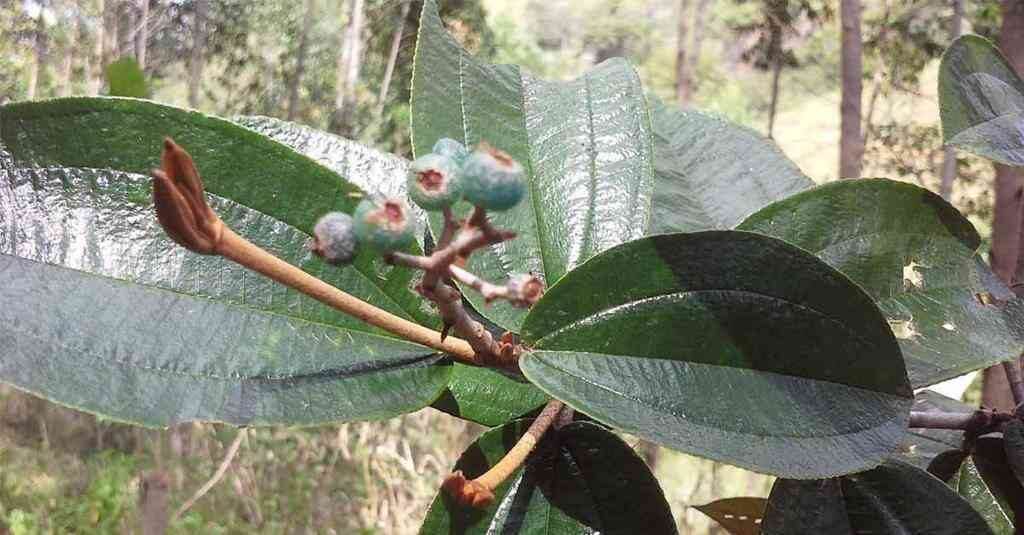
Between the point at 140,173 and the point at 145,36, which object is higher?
the point at 145,36

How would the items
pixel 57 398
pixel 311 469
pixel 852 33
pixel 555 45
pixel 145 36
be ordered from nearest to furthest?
pixel 57 398, pixel 852 33, pixel 145 36, pixel 311 469, pixel 555 45

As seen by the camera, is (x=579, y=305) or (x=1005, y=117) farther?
(x=1005, y=117)

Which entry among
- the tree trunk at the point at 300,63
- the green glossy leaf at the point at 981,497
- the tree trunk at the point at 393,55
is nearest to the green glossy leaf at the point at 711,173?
the green glossy leaf at the point at 981,497

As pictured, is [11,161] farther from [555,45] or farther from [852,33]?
[555,45]

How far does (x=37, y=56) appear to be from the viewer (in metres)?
3.04

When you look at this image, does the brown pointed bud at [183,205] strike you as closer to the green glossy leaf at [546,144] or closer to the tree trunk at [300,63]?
the green glossy leaf at [546,144]

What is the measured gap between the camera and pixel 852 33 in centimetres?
238

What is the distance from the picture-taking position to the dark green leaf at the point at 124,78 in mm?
539

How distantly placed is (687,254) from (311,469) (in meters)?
3.03

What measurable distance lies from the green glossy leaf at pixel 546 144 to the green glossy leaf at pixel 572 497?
0.22 feet

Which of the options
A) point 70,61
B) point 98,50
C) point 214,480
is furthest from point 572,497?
point 70,61

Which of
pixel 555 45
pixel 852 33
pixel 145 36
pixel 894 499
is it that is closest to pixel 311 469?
pixel 145 36

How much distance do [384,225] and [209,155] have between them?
13 cm

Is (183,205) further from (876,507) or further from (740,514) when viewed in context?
(740,514)
